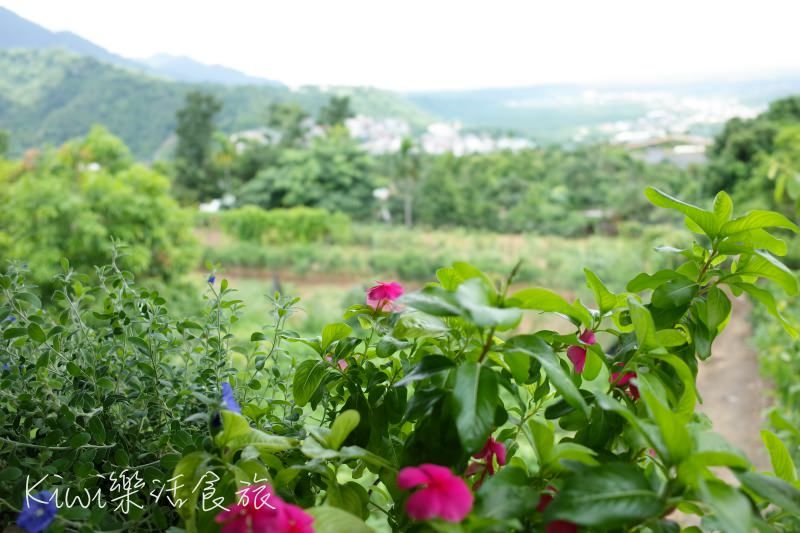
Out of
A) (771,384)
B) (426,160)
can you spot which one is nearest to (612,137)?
(426,160)

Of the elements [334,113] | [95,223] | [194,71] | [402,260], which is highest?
[194,71]

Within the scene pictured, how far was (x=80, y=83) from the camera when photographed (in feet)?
31.1

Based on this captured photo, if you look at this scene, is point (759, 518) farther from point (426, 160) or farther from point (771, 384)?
point (426, 160)

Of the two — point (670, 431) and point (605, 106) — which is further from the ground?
point (605, 106)

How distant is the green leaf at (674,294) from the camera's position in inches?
14.2

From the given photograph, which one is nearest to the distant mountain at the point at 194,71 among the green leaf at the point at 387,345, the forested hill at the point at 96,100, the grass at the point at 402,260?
the forested hill at the point at 96,100

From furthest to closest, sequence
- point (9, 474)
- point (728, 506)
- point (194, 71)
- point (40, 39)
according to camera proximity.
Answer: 1. point (194, 71)
2. point (40, 39)
3. point (9, 474)
4. point (728, 506)

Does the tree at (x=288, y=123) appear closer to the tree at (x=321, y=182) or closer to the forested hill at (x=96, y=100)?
the forested hill at (x=96, y=100)

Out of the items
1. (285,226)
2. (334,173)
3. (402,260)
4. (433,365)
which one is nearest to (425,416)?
(433,365)

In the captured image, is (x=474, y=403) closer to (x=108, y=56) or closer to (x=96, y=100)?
(x=96, y=100)

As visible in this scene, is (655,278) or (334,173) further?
(334,173)

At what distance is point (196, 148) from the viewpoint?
883 centimetres

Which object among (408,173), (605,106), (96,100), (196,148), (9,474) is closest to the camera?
(9,474)

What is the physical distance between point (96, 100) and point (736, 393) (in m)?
9.53
